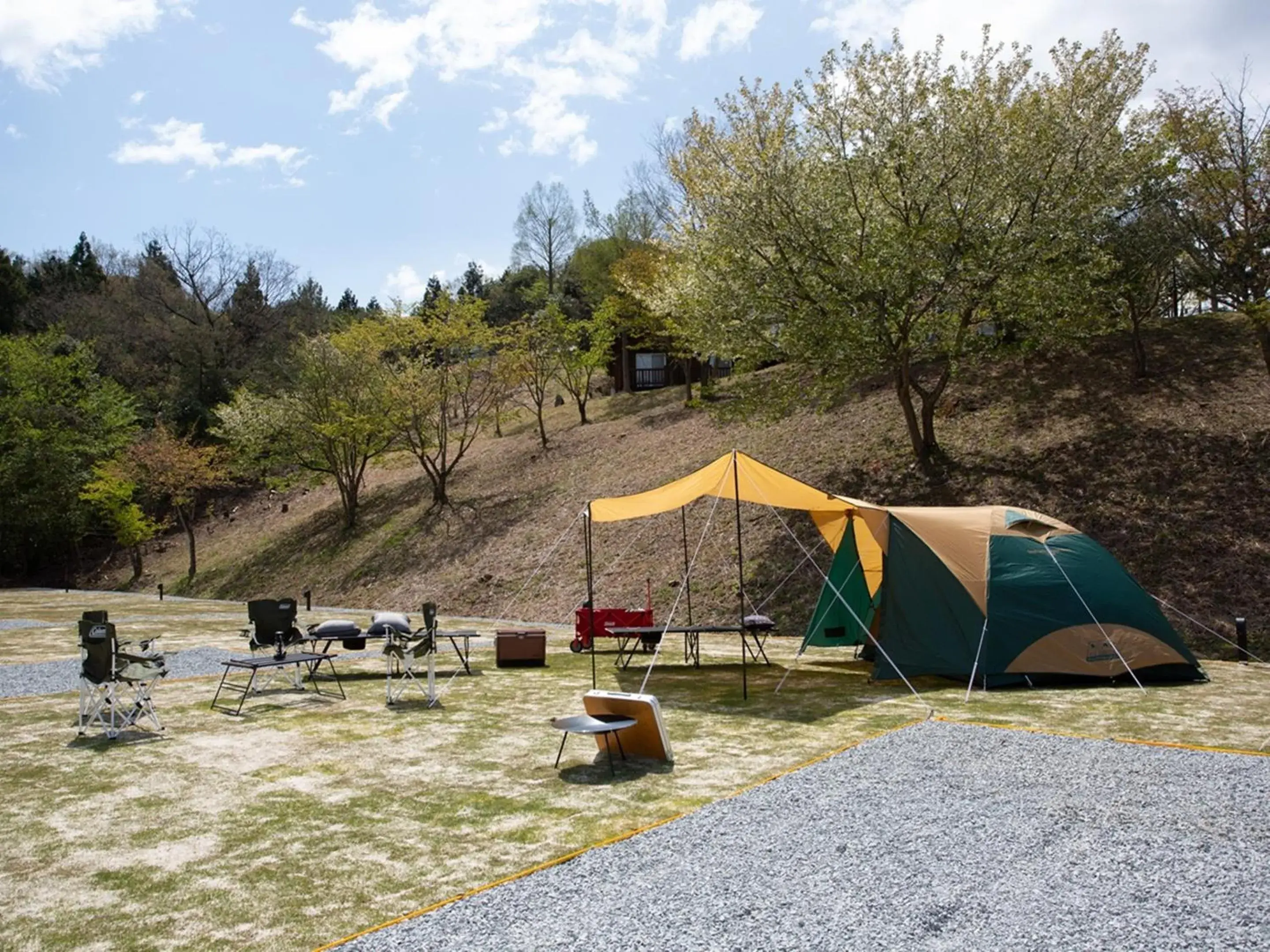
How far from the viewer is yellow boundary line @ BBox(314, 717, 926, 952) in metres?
4.09

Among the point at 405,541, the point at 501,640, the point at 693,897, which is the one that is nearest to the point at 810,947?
the point at 693,897

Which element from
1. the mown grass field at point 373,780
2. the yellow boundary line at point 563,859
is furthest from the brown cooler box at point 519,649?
the yellow boundary line at point 563,859

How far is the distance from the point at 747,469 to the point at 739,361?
371 inches

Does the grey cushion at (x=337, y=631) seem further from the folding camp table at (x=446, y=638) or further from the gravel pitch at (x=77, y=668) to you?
the gravel pitch at (x=77, y=668)

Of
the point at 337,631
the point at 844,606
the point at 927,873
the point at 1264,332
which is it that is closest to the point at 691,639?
the point at 844,606

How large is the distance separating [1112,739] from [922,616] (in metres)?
3.11

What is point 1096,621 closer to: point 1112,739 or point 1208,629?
point 1112,739

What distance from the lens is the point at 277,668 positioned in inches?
479

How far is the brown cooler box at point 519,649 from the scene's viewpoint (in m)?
12.3

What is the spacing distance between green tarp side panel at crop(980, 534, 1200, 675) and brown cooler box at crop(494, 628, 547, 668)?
209 inches

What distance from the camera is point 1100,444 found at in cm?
1753

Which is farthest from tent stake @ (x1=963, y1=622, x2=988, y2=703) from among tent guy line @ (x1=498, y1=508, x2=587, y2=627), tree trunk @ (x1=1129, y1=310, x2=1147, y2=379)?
tree trunk @ (x1=1129, y1=310, x2=1147, y2=379)

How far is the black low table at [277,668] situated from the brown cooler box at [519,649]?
6.52 ft

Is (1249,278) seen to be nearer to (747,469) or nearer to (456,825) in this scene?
(747,469)
